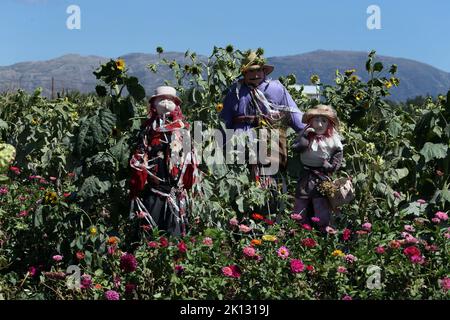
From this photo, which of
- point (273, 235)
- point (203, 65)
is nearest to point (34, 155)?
point (203, 65)

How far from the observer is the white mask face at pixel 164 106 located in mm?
4512

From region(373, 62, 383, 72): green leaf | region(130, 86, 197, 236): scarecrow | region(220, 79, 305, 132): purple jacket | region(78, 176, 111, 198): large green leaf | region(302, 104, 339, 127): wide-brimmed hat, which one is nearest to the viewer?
region(78, 176, 111, 198): large green leaf

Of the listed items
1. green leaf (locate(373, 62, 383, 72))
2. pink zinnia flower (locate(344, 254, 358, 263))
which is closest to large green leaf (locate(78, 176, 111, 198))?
pink zinnia flower (locate(344, 254, 358, 263))

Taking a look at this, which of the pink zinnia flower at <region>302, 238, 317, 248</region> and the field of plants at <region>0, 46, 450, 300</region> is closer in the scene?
the field of plants at <region>0, 46, 450, 300</region>

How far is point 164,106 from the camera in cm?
451

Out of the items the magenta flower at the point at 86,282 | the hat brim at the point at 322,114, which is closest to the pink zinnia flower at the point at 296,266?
the magenta flower at the point at 86,282

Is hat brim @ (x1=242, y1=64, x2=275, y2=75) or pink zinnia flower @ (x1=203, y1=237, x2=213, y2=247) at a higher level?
hat brim @ (x1=242, y1=64, x2=275, y2=75)

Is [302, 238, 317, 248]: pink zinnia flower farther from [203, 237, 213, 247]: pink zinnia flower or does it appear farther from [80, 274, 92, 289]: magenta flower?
[80, 274, 92, 289]: magenta flower

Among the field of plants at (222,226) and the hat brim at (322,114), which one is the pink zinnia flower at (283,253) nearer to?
the field of plants at (222,226)

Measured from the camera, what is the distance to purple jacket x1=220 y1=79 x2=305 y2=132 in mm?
5273

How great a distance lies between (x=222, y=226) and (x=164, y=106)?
79 cm

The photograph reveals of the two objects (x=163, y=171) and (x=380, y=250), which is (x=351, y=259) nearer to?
(x=380, y=250)

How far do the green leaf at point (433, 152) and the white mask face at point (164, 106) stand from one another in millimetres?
1484

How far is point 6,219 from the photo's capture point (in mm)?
5195
